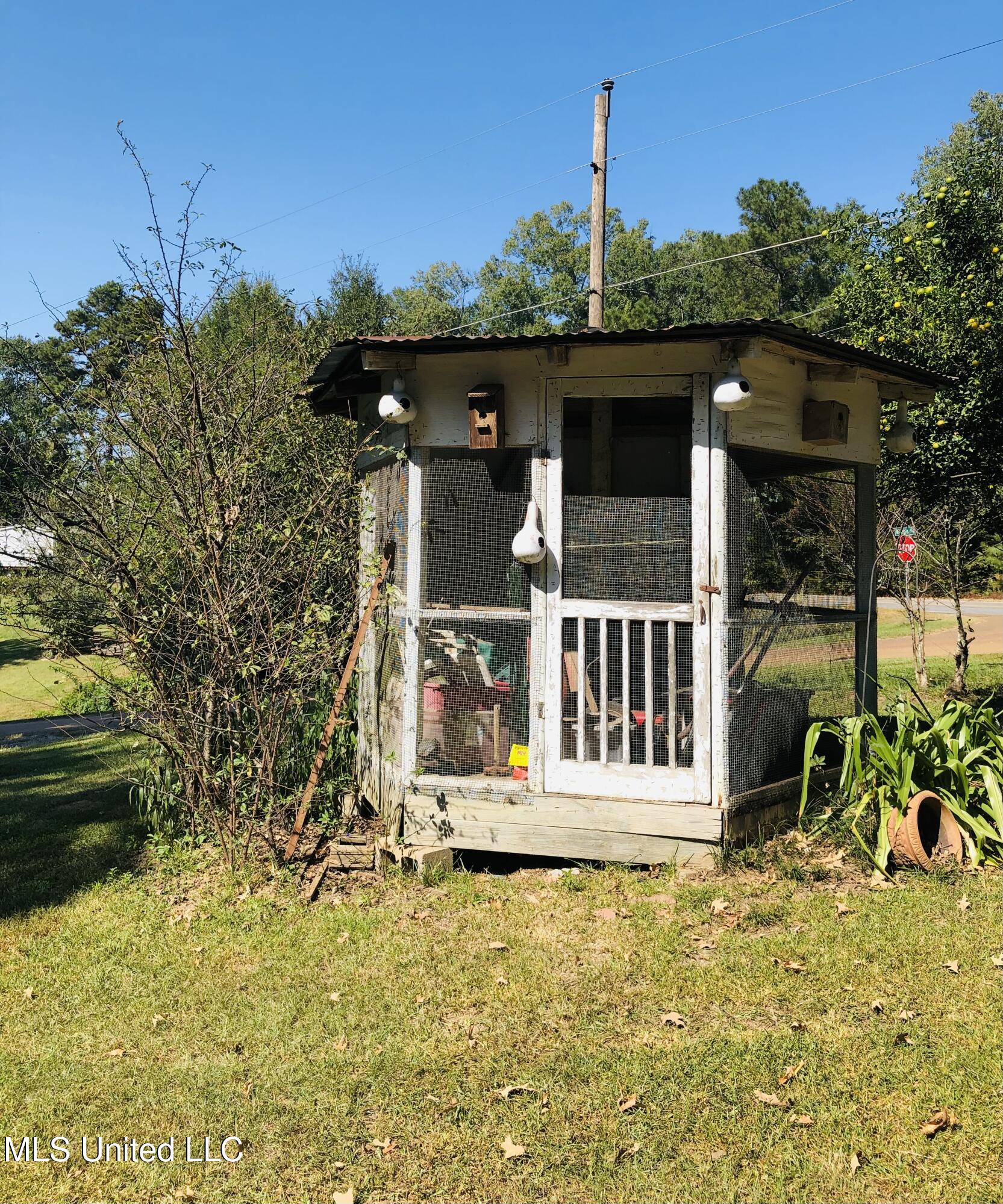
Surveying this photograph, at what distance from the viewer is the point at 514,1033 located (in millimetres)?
3498

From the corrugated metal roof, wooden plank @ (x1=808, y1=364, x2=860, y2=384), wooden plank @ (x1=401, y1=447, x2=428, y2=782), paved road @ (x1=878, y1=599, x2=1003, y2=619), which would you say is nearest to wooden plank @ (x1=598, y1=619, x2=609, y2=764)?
wooden plank @ (x1=401, y1=447, x2=428, y2=782)

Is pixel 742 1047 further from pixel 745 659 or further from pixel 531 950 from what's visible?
pixel 745 659

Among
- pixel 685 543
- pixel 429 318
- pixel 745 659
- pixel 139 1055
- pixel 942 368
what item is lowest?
pixel 139 1055

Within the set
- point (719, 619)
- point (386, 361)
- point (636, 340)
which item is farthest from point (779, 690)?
point (386, 361)

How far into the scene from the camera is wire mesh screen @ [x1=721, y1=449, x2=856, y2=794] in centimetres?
505

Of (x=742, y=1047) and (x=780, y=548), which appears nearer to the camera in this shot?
(x=742, y=1047)

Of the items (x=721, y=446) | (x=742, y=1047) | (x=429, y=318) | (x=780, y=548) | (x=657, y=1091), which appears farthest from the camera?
(x=429, y=318)

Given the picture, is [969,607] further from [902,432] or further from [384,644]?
[384,644]

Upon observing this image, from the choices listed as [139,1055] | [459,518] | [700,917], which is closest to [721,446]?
[459,518]

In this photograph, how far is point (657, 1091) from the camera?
121 inches

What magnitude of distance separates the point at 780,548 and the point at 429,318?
2920 cm

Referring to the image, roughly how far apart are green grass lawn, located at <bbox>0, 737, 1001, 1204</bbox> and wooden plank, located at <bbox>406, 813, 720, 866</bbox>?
0.36ft

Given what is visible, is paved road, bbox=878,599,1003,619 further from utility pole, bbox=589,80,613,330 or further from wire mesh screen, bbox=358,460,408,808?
wire mesh screen, bbox=358,460,408,808

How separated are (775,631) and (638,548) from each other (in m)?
1.01
